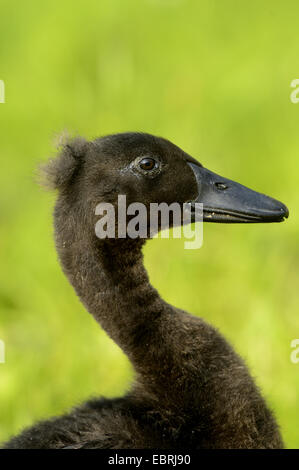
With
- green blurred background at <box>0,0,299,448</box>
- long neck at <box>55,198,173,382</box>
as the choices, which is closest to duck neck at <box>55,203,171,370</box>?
long neck at <box>55,198,173,382</box>

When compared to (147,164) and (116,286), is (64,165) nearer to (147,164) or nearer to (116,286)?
(147,164)

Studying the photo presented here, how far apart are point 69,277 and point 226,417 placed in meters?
0.92

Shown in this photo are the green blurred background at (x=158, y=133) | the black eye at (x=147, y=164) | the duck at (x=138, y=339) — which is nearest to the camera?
the duck at (x=138, y=339)

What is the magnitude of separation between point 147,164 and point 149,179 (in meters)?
0.09

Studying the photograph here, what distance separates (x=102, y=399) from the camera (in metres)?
4.94

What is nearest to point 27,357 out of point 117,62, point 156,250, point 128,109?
point 156,250

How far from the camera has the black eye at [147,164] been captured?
15.9ft


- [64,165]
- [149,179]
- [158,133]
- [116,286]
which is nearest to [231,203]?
[149,179]

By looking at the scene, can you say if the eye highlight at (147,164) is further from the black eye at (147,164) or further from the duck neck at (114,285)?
the duck neck at (114,285)

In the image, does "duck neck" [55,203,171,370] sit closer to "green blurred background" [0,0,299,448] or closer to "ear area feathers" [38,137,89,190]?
"ear area feathers" [38,137,89,190]

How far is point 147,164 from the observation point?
16.0 ft

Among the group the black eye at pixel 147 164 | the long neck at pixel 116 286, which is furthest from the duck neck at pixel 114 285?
the black eye at pixel 147 164

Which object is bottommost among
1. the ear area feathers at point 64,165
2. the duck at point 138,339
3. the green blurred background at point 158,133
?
the duck at point 138,339

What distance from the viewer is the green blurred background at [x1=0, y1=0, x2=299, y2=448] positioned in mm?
6621
